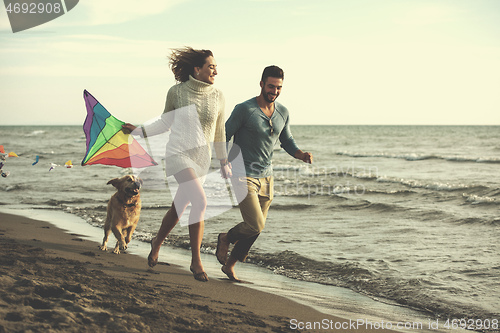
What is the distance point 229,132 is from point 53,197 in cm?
870

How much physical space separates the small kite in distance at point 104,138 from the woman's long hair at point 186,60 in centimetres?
84

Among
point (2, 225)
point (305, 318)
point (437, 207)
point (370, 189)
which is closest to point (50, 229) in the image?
point (2, 225)

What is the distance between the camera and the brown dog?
6.00 meters

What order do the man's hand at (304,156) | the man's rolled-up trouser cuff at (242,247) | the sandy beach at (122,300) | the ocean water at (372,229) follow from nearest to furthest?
the sandy beach at (122,300) < the man's hand at (304,156) < the man's rolled-up trouser cuff at (242,247) < the ocean water at (372,229)

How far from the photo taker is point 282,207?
10586 mm

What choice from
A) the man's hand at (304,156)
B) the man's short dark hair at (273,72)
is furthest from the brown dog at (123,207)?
the man's short dark hair at (273,72)

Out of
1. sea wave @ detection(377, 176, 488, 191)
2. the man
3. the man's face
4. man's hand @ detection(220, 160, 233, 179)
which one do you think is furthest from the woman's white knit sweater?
sea wave @ detection(377, 176, 488, 191)

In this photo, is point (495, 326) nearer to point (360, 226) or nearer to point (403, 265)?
point (403, 265)

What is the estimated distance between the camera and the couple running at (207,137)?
440cm

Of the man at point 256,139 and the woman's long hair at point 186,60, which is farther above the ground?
the woman's long hair at point 186,60

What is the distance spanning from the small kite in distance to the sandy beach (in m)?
1.10

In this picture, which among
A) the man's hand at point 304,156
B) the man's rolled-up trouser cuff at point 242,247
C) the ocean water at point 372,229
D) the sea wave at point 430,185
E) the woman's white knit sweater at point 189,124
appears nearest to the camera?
the woman's white knit sweater at point 189,124

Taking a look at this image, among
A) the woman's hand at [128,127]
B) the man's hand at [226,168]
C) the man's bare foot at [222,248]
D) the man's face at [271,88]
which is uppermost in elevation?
the man's face at [271,88]

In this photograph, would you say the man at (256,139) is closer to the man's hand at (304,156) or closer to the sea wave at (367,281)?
the man's hand at (304,156)
